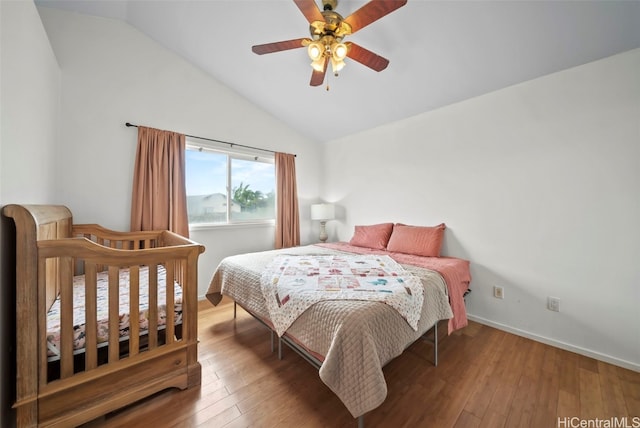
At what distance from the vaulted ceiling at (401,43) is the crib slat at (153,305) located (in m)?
2.28

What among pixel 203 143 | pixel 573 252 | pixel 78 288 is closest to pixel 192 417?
pixel 78 288

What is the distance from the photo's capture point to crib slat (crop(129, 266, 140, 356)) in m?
1.33

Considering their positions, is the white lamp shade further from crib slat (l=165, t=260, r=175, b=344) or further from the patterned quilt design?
crib slat (l=165, t=260, r=175, b=344)

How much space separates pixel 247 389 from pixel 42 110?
2.42 m

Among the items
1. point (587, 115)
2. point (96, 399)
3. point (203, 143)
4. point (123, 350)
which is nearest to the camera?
point (96, 399)

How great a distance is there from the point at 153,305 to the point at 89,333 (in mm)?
283

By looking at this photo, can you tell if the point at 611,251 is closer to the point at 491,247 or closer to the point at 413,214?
the point at 491,247

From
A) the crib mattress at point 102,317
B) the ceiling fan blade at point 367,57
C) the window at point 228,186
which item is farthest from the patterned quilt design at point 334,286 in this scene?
the ceiling fan blade at point 367,57

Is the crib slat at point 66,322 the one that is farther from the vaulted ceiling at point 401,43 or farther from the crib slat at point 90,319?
the vaulted ceiling at point 401,43

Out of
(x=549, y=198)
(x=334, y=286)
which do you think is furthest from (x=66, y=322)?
(x=549, y=198)

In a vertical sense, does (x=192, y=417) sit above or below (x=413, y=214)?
below

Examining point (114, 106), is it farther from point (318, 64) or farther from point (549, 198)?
point (549, 198)

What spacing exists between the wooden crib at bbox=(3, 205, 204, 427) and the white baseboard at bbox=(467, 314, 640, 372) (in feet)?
8.64

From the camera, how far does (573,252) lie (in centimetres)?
195
